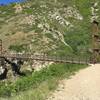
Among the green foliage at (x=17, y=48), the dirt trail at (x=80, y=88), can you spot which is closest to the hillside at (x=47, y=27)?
the green foliage at (x=17, y=48)

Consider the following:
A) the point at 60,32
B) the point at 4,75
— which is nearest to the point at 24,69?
the point at 4,75

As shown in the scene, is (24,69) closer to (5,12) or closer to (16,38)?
(16,38)

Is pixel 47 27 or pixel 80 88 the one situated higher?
pixel 47 27

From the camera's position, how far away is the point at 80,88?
25.4 m

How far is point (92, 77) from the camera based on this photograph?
27.8 m

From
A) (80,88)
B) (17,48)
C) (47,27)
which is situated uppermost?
(47,27)

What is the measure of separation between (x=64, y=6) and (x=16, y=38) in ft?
64.4

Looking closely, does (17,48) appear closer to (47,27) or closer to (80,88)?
(47,27)

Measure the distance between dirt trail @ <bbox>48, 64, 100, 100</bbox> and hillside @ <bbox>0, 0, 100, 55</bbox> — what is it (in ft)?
82.4

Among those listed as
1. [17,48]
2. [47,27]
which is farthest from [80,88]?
[47,27]

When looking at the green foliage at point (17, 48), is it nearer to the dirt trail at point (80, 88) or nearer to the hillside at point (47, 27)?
the hillside at point (47, 27)

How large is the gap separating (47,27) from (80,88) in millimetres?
37804

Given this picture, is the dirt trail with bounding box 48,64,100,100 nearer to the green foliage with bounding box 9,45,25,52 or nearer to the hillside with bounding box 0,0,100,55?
the hillside with bounding box 0,0,100,55

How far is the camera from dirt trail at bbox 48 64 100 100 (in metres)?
23.7
